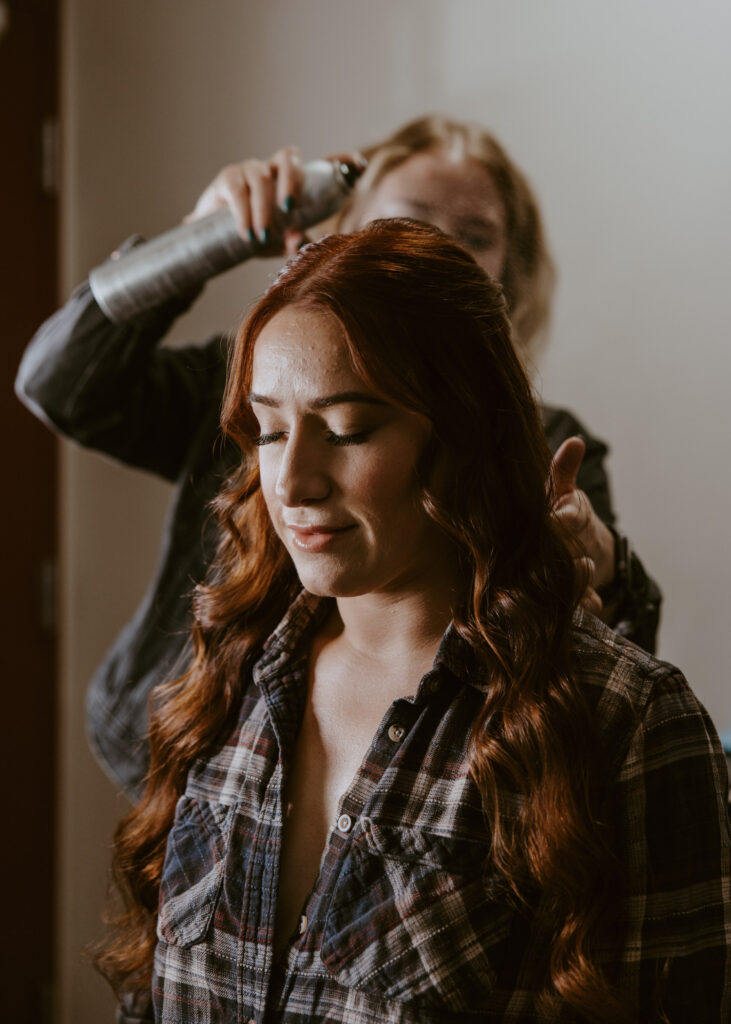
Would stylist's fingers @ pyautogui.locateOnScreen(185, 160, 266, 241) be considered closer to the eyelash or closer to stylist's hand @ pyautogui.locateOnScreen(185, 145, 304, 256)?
stylist's hand @ pyautogui.locateOnScreen(185, 145, 304, 256)

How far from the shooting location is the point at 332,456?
2.53 feet

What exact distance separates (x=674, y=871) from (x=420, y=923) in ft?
0.66

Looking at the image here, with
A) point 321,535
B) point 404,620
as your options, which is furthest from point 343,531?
point 404,620

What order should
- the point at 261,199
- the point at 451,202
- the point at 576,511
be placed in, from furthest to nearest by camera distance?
the point at 451,202, the point at 261,199, the point at 576,511

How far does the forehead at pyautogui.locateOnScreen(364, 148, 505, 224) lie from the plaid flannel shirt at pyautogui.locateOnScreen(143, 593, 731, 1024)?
56 cm

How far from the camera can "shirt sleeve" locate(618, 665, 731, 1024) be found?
0.77 m

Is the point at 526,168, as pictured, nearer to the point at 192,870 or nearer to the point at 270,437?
the point at 270,437

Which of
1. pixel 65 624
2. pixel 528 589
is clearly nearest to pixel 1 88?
pixel 65 624

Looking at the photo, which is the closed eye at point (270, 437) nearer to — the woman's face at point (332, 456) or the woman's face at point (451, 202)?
the woman's face at point (332, 456)

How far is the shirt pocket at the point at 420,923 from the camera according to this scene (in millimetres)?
763

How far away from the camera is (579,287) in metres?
1.30

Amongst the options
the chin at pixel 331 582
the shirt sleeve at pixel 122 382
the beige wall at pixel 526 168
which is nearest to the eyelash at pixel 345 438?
the chin at pixel 331 582

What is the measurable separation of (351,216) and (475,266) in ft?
1.30

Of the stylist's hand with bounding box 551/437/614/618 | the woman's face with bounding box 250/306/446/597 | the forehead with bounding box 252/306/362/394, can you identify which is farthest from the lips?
the stylist's hand with bounding box 551/437/614/618
